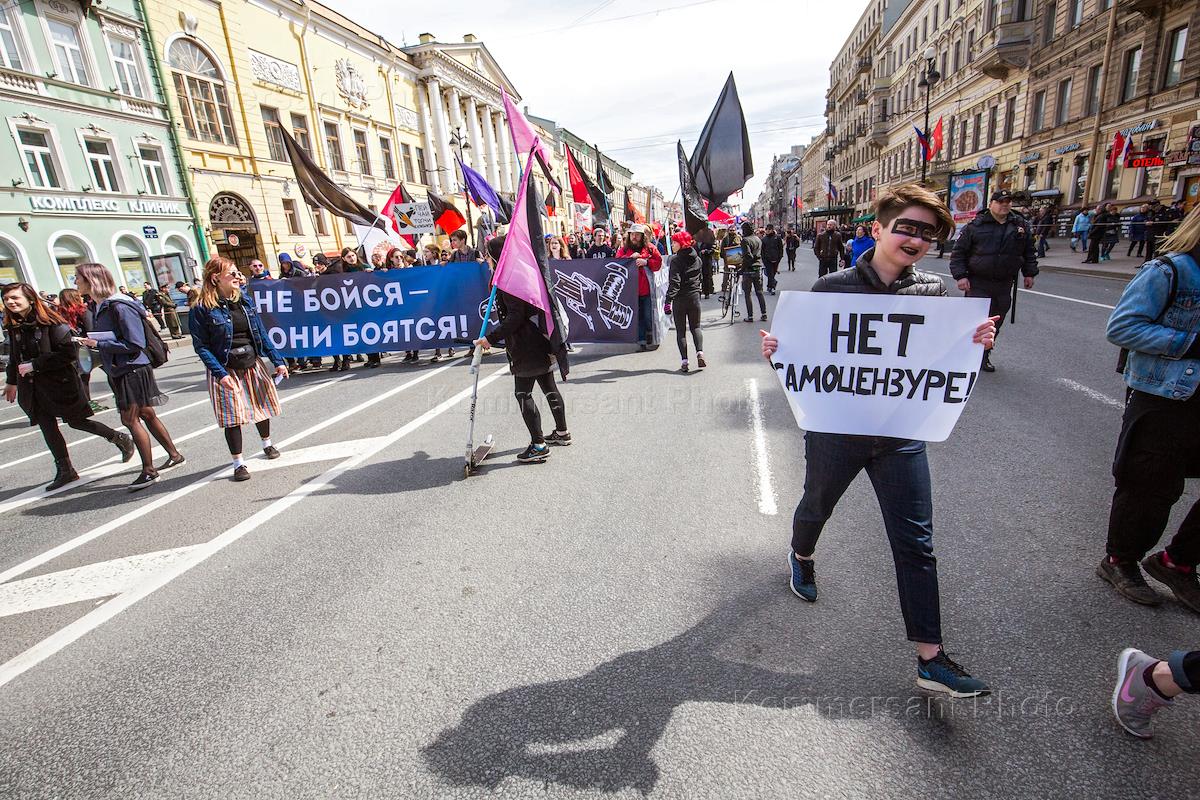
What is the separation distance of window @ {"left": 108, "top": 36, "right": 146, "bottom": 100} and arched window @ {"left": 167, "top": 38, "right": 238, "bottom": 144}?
1421 millimetres

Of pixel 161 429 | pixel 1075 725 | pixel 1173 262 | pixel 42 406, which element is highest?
pixel 1173 262

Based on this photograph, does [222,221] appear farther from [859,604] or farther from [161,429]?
[859,604]

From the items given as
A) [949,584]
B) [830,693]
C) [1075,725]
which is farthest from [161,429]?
[1075,725]

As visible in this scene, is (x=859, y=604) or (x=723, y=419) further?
(x=723, y=419)

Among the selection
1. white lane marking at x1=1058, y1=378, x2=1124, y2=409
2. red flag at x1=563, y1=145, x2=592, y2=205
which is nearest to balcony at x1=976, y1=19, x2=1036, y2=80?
red flag at x1=563, y1=145, x2=592, y2=205

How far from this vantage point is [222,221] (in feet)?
77.6

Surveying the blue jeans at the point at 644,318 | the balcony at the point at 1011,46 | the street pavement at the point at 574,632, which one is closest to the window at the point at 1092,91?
the balcony at the point at 1011,46

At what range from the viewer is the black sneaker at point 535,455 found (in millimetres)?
5086

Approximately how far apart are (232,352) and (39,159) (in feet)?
64.0

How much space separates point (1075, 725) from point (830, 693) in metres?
0.84

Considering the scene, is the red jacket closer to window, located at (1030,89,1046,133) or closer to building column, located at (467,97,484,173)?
window, located at (1030,89,1046,133)

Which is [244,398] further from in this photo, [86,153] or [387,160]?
[387,160]

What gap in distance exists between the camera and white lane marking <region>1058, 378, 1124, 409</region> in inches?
208

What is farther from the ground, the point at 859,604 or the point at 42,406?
the point at 42,406
